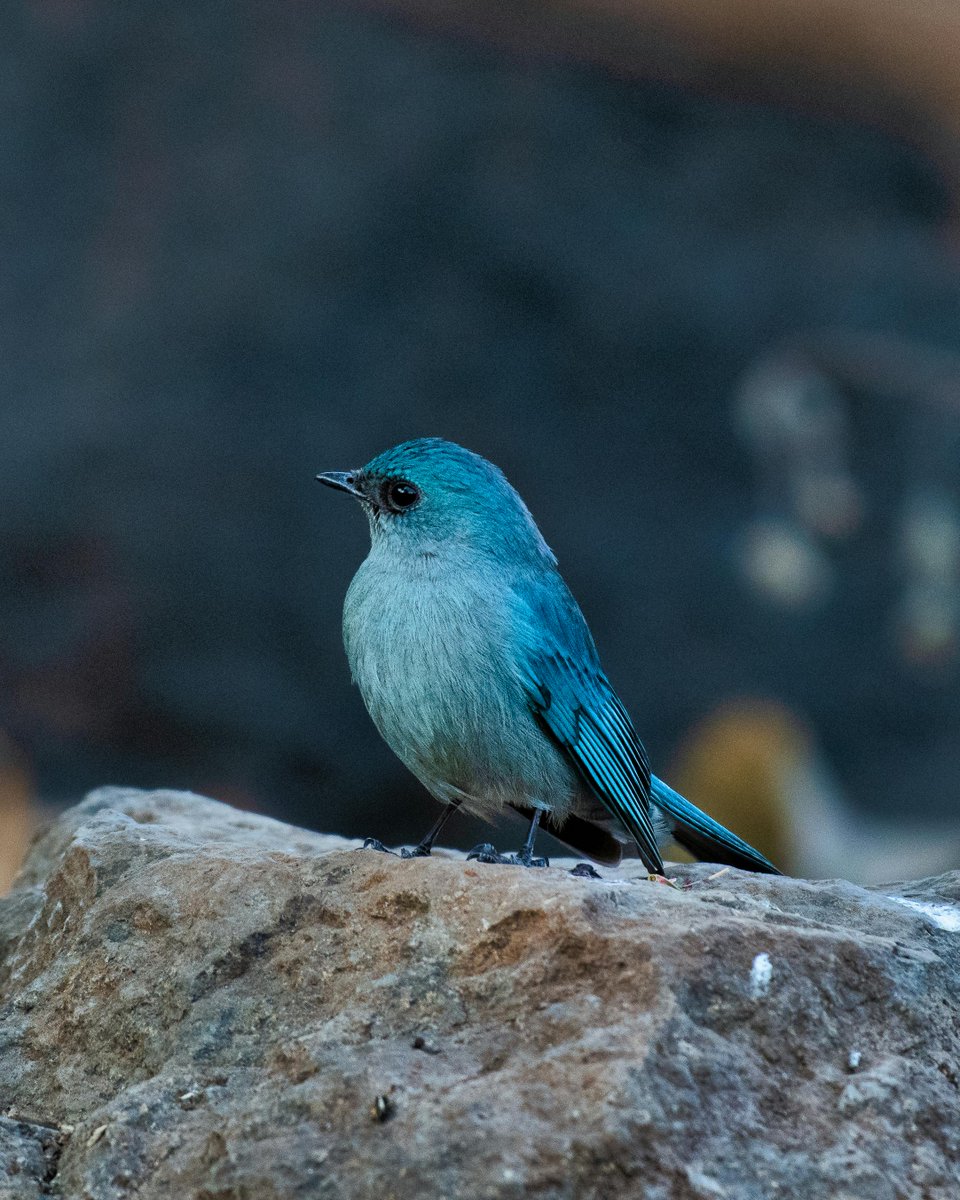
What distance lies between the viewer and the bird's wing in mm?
3877

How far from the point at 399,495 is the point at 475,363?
18.3 feet

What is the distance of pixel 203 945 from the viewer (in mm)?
3123

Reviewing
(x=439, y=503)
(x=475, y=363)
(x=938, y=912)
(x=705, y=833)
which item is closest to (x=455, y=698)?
(x=439, y=503)

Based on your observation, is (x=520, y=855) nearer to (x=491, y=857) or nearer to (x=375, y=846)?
(x=491, y=857)

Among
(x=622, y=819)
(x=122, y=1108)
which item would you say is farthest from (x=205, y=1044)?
(x=622, y=819)

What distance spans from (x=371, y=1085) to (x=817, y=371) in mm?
8282

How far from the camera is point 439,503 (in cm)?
409

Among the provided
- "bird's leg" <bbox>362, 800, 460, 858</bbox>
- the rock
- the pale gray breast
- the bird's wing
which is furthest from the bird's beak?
the rock

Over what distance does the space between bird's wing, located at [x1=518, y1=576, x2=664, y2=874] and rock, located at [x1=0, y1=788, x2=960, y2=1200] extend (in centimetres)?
55

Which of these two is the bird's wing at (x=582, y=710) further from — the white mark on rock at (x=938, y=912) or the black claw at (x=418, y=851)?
the white mark on rock at (x=938, y=912)

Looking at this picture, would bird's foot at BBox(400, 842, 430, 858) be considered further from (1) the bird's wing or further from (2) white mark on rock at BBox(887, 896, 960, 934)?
(2) white mark on rock at BBox(887, 896, 960, 934)

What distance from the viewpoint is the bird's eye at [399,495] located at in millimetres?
4133

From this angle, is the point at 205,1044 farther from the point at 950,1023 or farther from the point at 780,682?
the point at 780,682

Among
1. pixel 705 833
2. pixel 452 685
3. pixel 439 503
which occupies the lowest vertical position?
pixel 705 833
